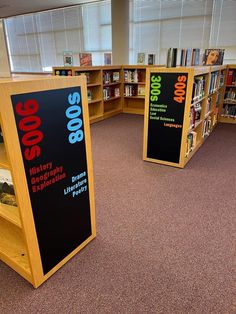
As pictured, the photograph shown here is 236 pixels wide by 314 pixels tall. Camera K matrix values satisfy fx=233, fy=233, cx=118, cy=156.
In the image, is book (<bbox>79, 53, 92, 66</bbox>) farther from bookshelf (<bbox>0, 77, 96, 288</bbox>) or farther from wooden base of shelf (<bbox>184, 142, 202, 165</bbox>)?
bookshelf (<bbox>0, 77, 96, 288</bbox>)

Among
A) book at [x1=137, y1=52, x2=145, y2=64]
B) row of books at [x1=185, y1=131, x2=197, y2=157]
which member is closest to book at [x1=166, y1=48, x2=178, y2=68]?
row of books at [x1=185, y1=131, x2=197, y2=157]

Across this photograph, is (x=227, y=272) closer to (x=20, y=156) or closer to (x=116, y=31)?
(x=20, y=156)

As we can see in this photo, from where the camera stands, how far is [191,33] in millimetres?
6340

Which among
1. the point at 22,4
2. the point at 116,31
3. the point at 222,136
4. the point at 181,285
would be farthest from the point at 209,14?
the point at 181,285

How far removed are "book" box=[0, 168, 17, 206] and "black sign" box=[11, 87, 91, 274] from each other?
0.19 meters

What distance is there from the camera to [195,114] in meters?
3.45

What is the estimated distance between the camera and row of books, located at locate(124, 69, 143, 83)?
591 cm

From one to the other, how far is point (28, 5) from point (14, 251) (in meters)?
9.05

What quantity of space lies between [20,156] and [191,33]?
6.62m

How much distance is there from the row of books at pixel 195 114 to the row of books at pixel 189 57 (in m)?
0.63

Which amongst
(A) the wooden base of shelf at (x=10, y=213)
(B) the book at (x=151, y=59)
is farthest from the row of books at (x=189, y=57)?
(A) the wooden base of shelf at (x=10, y=213)

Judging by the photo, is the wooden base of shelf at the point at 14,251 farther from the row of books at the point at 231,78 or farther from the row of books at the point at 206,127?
→ the row of books at the point at 231,78

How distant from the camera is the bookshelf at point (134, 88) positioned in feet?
19.4

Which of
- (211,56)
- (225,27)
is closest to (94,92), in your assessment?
(211,56)
